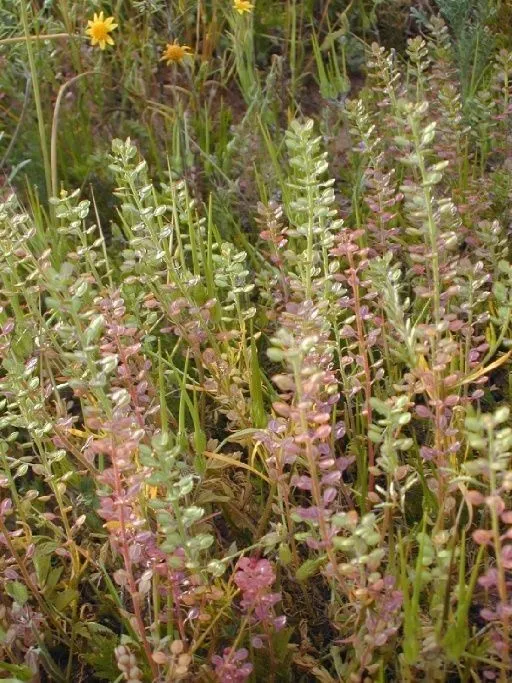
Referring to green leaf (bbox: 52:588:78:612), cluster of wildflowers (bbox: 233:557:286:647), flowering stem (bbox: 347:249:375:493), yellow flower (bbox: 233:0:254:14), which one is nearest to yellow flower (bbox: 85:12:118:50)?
yellow flower (bbox: 233:0:254:14)

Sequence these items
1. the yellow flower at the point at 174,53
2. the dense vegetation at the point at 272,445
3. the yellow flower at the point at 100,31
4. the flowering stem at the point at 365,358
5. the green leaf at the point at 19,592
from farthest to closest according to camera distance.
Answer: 1. the yellow flower at the point at 100,31
2. the yellow flower at the point at 174,53
3. the flowering stem at the point at 365,358
4. the green leaf at the point at 19,592
5. the dense vegetation at the point at 272,445

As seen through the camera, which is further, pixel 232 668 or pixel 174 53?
pixel 174 53

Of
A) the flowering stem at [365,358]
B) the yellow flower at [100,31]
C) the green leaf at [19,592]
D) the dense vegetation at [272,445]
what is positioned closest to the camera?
the dense vegetation at [272,445]

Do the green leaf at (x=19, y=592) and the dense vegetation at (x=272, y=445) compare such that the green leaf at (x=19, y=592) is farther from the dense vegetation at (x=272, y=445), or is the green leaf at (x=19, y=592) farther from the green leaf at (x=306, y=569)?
the green leaf at (x=306, y=569)

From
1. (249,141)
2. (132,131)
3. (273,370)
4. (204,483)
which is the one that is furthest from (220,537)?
(132,131)

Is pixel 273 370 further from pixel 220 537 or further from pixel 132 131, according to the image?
pixel 132 131

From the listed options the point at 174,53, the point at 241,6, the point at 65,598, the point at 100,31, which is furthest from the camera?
the point at 241,6

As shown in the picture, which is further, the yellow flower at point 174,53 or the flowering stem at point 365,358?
the yellow flower at point 174,53

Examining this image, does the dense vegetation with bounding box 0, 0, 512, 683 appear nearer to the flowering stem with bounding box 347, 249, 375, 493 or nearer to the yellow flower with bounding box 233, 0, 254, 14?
the flowering stem with bounding box 347, 249, 375, 493

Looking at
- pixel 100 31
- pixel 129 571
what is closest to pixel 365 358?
pixel 129 571

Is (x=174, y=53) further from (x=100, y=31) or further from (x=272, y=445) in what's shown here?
(x=272, y=445)

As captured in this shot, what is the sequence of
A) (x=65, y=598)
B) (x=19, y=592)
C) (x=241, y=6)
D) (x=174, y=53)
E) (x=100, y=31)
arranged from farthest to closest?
1. (x=241, y=6)
2. (x=100, y=31)
3. (x=174, y=53)
4. (x=65, y=598)
5. (x=19, y=592)

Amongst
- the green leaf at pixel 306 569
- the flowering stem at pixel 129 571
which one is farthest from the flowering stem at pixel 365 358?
the flowering stem at pixel 129 571

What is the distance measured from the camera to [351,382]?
1.57 meters
